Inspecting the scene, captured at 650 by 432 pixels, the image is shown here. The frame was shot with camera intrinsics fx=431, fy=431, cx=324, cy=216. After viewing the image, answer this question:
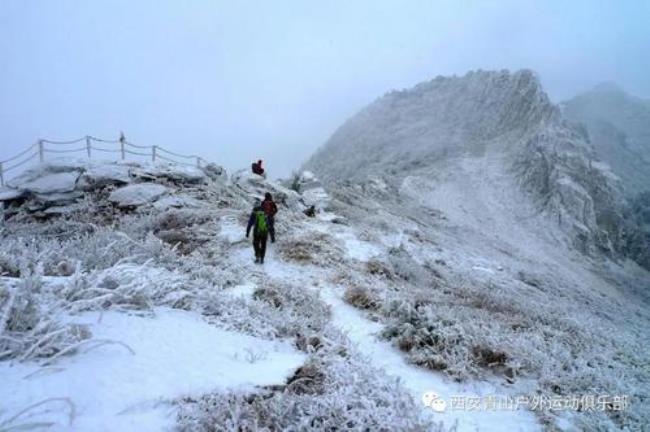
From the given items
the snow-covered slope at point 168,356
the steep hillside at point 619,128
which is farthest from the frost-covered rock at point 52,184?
the steep hillside at point 619,128

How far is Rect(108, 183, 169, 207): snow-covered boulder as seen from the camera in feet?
50.0

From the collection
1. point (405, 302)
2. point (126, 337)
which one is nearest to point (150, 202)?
point (405, 302)

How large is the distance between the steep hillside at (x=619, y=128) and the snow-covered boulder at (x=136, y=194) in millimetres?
45505

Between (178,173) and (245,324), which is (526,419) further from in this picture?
(178,173)

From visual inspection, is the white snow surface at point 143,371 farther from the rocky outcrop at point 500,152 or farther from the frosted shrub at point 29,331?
the rocky outcrop at point 500,152

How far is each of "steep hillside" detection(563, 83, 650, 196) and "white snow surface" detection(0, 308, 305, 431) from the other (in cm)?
5106

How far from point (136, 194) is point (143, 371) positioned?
13249mm

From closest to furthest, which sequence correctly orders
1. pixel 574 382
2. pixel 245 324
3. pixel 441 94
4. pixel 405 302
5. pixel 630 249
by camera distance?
pixel 245 324 → pixel 574 382 → pixel 405 302 → pixel 630 249 → pixel 441 94

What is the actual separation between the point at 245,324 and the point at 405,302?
320 cm

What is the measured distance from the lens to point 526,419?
483 cm

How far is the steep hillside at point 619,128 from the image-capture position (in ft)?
189

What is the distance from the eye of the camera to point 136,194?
614 inches

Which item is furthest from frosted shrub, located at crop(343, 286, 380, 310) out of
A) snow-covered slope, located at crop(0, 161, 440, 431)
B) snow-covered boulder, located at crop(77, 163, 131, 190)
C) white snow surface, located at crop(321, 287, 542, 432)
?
Answer: snow-covered boulder, located at crop(77, 163, 131, 190)

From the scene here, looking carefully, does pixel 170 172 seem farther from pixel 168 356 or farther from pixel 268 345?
pixel 168 356
